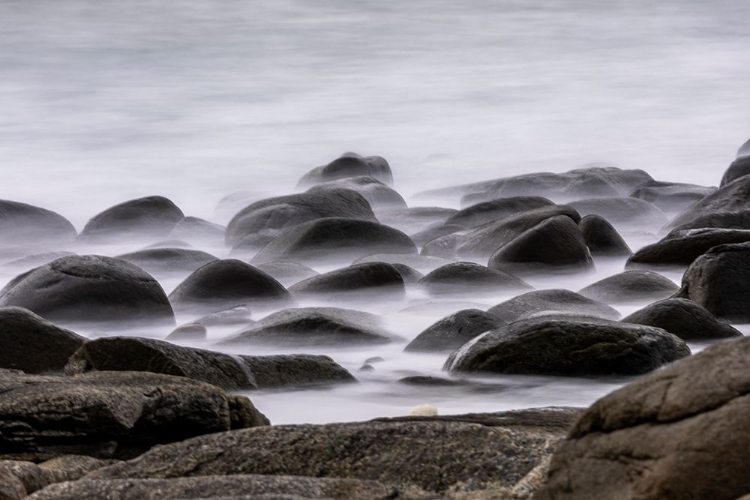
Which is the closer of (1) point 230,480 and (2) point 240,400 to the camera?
(1) point 230,480

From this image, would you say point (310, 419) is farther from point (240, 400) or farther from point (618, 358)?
point (618, 358)

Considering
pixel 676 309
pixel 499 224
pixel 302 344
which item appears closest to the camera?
pixel 676 309

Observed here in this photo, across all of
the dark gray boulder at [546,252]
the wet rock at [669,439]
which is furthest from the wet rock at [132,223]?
the wet rock at [669,439]

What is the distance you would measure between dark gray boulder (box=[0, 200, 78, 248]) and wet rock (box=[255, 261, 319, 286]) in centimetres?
367

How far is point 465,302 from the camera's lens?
7016mm

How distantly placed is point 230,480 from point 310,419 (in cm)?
191

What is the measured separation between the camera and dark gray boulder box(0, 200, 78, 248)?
35.9 ft

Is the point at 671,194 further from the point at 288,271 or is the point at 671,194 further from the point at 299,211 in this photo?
the point at 288,271

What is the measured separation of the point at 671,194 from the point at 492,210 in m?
3.05

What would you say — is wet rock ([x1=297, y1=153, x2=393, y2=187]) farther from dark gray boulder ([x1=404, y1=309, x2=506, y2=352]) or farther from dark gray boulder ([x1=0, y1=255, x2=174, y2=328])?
dark gray boulder ([x1=404, y1=309, x2=506, y2=352])

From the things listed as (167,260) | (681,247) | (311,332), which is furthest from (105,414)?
(167,260)

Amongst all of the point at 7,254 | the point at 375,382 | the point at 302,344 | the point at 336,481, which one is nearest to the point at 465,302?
the point at 302,344

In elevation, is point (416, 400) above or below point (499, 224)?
below

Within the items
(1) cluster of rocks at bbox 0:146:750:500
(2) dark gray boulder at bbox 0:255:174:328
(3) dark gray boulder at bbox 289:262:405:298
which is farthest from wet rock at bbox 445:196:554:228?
(2) dark gray boulder at bbox 0:255:174:328
